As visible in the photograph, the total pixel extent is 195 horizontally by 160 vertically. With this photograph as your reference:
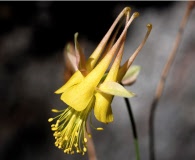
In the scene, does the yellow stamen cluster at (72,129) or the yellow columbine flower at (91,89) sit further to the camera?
the yellow stamen cluster at (72,129)

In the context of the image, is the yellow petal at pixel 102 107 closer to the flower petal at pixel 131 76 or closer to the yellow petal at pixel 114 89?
the yellow petal at pixel 114 89

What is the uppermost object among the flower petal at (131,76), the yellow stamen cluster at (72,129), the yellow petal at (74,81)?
the yellow petal at (74,81)

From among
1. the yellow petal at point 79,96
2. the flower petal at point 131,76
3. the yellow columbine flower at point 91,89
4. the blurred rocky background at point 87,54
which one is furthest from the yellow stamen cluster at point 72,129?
the blurred rocky background at point 87,54

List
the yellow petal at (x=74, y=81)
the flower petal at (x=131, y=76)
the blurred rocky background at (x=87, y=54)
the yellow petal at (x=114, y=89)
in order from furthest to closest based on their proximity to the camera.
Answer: the blurred rocky background at (x=87, y=54) < the flower petal at (x=131, y=76) < the yellow petal at (x=74, y=81) < the yellow petal at (x=114, y=89)

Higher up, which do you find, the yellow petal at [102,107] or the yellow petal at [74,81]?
the yellow petal at [74,81]

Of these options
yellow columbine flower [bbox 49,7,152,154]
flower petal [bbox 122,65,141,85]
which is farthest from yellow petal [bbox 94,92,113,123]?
→ flower petal [bbox 122,65,141,85]

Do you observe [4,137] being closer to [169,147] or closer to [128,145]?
[128,145]

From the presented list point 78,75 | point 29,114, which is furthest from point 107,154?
point 78,75
